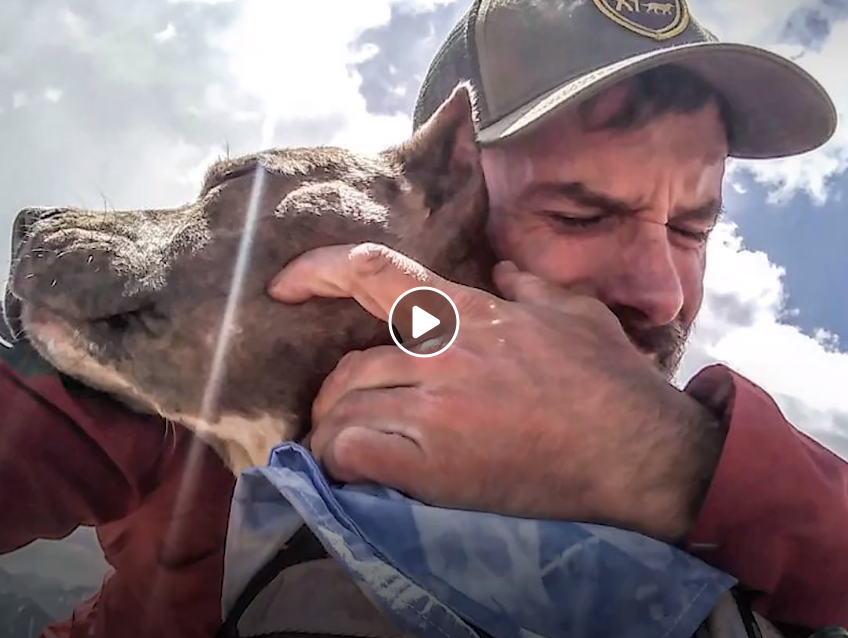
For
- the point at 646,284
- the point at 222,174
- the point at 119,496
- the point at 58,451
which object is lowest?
the point at 119,496

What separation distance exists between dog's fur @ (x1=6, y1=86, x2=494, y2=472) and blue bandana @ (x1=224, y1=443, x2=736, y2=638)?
0.55 metres

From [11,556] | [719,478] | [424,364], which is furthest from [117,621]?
[719,478]

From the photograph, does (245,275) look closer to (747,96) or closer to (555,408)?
(555,408)

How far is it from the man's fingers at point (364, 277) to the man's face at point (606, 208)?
16.0 inches

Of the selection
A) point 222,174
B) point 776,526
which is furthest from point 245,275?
point 776,526

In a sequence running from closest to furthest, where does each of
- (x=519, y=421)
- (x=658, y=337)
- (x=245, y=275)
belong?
Answer: 1. (x=519, y=421)
2. (x=245, y=275)
3. (x=658, y=337)

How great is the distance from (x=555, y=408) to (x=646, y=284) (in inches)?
21.8

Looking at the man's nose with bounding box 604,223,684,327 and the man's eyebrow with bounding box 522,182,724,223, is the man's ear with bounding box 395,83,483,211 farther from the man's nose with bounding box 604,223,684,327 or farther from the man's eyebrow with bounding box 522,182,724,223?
the man's nose with bounding box 604,223,684,327

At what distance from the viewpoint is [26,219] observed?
1929 mm

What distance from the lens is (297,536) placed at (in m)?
1.21

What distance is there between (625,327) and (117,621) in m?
1.27

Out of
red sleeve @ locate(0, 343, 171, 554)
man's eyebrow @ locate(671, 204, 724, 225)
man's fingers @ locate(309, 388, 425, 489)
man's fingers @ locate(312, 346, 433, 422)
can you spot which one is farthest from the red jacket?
man's eyebrow @ locate(671, 204, 724, 225)

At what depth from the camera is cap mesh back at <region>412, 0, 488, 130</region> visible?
2.15 m

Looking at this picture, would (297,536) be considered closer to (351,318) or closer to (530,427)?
(530,427)
